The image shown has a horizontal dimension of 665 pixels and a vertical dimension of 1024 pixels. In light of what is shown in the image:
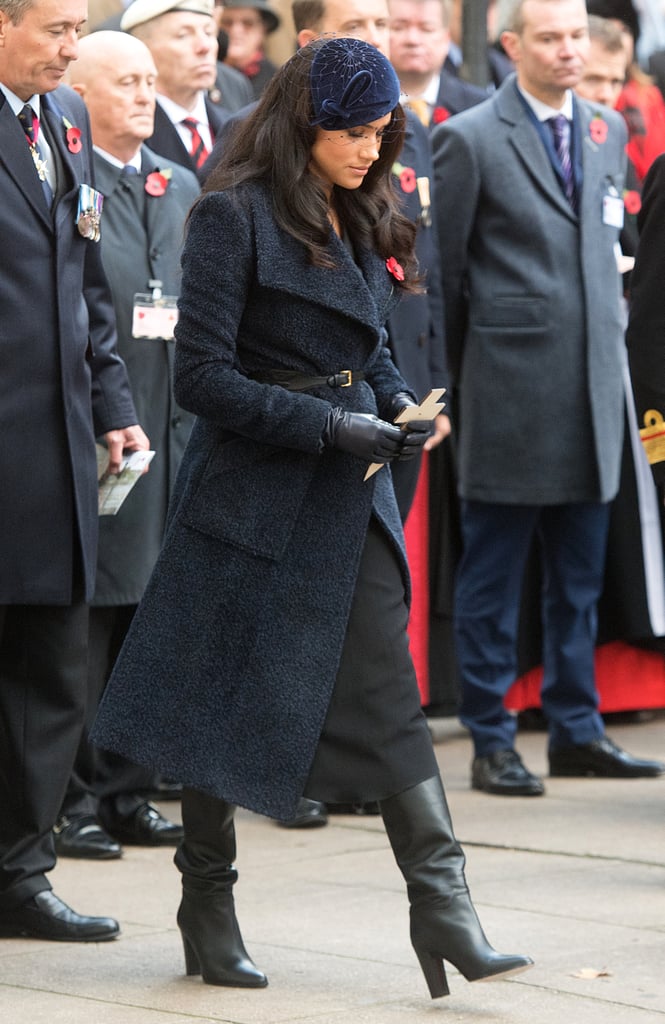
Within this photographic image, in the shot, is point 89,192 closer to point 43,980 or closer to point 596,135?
point 43,980

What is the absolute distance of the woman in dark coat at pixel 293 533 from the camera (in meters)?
3.90

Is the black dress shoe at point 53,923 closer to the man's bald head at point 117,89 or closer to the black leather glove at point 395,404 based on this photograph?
the black leather glove at point 395,404

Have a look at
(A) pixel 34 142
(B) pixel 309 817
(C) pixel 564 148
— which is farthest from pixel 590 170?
(A) pixel 34 142

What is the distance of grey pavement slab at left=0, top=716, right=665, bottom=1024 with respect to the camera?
3941 millimetres

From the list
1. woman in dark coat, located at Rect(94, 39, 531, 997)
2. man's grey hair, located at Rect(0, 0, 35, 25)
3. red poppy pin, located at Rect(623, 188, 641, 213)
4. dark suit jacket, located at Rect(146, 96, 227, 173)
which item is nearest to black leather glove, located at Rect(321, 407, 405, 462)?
woman in dark coat, located at Rect(94, 39, 531, 997)

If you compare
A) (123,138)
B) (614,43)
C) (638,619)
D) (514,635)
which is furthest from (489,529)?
(614,43)

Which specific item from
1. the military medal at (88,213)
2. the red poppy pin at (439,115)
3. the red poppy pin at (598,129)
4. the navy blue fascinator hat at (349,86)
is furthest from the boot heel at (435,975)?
the red poppy pin at (439,115)

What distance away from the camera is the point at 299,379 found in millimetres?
3998

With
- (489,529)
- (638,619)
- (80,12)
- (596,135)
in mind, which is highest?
(80,12)

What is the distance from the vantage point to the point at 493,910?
4.78m

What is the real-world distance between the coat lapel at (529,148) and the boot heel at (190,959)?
9.95 ft

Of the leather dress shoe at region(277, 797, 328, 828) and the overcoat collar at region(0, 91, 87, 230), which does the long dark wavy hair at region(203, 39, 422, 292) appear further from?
the leather dress shoe at region(277, 797, 328, 828)

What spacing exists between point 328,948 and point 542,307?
258 centimetres

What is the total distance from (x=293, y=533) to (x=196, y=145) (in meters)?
2.67
